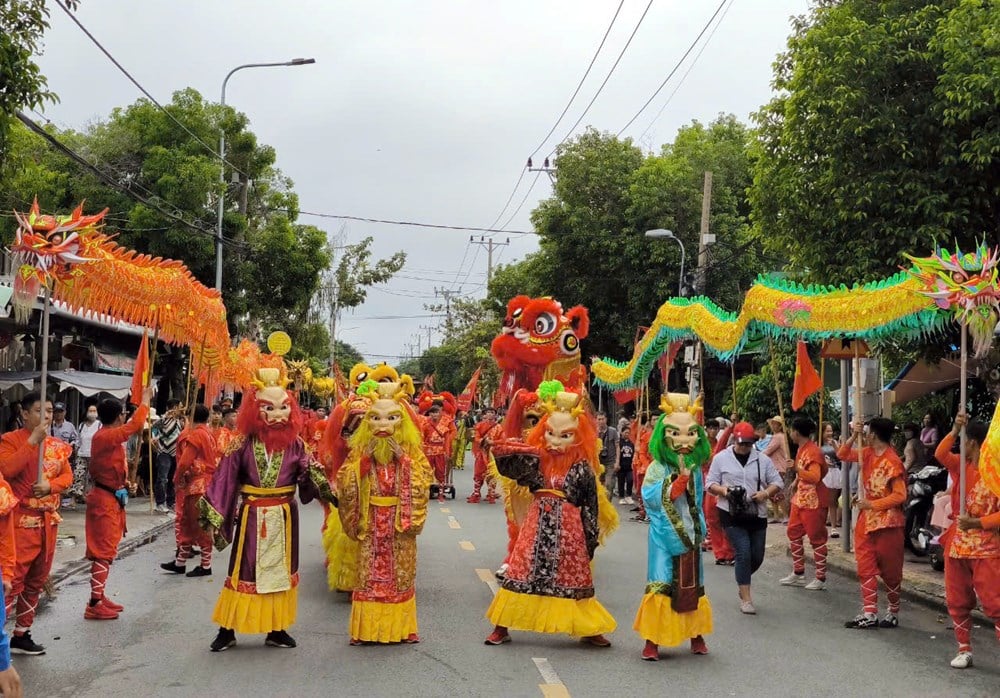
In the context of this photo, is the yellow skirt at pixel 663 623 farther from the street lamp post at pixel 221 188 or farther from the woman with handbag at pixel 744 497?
the street lamp post at pixel 221 188

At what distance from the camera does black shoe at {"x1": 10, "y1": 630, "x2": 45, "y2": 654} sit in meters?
7.90

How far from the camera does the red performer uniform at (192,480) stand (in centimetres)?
1148

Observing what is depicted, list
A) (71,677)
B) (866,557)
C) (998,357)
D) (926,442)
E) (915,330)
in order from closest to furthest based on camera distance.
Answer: (71,677) → (866,557) → (915,330) → (998,357) → (926,442)

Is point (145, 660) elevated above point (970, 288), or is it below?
below

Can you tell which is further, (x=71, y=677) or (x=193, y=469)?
(x=193, y=469)

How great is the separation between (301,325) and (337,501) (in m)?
34.3

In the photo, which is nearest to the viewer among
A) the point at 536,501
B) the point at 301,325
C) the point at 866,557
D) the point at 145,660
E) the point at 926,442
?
the point at 145,660

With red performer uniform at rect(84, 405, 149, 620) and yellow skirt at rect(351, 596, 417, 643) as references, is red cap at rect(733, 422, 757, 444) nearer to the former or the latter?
yellow skirt at rect(351, 596, 417, 643)

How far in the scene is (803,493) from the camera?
37.9 ft

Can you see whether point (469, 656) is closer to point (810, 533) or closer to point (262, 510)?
point (262, 510)

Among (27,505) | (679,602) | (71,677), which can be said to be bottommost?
(71,677)

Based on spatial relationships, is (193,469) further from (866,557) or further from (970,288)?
(970,288)


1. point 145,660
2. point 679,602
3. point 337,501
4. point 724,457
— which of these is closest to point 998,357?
point 724,457

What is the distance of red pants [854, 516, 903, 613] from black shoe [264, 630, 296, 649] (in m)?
4.76
